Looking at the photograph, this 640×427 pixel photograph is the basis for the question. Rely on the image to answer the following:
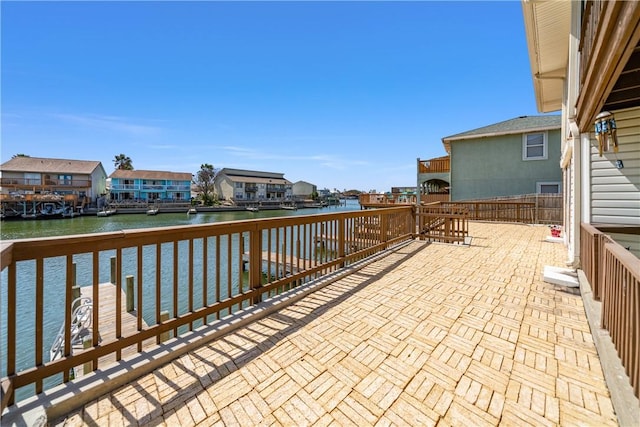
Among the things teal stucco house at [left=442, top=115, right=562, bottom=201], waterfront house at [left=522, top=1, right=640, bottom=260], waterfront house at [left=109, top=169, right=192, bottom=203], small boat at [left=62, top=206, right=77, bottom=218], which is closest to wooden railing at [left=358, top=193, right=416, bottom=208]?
teal stucco house at [left=442, top=115, right=562, bottom=201]

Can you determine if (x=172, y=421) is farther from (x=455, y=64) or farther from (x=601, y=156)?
(x=455, y=64)

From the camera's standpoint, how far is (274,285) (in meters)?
3.41

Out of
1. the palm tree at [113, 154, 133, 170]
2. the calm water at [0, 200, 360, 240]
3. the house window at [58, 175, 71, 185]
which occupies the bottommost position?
the calm water at [0, 200, 360, 240]

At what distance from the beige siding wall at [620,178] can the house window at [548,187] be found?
11.7 m

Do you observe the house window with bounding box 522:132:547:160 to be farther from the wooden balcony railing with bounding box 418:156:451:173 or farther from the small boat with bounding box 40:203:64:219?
the small boat with bounding box 40:203:64:219

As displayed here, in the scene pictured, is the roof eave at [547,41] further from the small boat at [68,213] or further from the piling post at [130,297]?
the small boat at [68,213]

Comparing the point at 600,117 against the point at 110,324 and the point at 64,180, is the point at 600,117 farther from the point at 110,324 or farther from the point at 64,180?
the point at 64,180

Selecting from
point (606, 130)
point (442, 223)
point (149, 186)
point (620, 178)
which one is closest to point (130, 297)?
point (442, 223)

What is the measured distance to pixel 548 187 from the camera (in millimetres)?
13258

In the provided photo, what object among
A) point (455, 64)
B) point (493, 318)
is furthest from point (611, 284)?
point (455, 64)

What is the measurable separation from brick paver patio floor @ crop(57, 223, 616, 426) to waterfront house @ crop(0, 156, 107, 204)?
4599 cm

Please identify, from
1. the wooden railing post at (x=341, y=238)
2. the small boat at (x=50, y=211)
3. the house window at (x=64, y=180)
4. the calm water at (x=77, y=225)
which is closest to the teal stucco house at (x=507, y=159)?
the wooden railing post at (x=341, y=238)

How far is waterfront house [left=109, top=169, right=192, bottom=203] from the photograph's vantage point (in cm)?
4241

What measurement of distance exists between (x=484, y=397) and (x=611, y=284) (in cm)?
154
